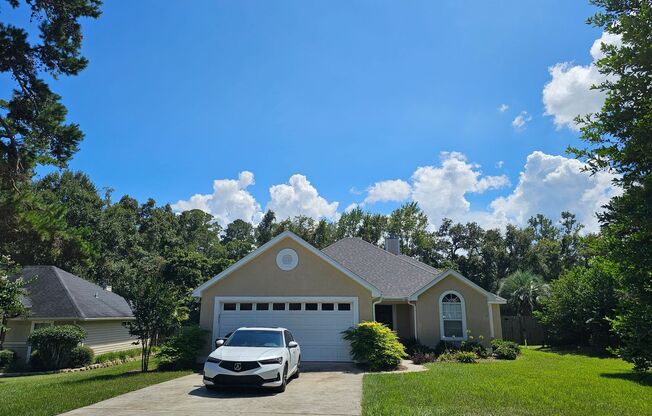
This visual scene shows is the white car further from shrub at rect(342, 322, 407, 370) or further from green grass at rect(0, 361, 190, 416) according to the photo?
shrub at rect(342, 322, 407, 370)

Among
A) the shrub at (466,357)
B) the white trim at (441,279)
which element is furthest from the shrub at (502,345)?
the shrub at (466,357)

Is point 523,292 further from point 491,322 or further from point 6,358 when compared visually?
point 6,358

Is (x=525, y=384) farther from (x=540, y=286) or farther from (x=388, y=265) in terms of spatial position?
(x=540, y=286)

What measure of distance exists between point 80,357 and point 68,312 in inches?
97.1

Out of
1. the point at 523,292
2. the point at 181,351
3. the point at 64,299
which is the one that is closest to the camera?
the point at 181,351

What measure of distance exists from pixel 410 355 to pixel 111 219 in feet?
132

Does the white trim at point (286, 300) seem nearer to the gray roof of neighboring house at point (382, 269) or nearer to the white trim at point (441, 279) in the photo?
the gray roof of neighboring house at point (382, 269)

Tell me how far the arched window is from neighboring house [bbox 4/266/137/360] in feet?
44.9

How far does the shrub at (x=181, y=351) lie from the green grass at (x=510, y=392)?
21.5 ft

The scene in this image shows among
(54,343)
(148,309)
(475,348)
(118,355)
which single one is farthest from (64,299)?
(475,348)

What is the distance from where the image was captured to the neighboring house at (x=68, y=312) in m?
20.7

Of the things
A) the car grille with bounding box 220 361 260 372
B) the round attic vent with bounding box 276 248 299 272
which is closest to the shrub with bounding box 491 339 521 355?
the round attic vent with bounding box 276 248 299 272

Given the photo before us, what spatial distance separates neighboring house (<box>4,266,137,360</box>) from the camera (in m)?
20.7

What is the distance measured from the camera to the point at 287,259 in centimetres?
1702
